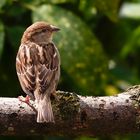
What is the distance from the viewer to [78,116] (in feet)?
13.4

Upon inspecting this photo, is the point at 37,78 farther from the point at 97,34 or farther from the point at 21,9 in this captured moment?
the point at 97,34

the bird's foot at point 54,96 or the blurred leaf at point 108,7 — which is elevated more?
the blurred leaf at point 108,7

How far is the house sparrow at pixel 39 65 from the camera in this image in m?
4.58

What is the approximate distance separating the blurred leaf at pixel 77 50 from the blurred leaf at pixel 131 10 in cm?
109

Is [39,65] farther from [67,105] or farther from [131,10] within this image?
[131,10]

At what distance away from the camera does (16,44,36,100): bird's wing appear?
4.82m

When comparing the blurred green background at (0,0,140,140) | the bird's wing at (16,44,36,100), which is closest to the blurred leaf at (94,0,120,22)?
the blurred green background at (0,0,140,140)

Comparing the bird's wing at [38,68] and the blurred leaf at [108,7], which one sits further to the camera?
the blurred leaf at [108,7]

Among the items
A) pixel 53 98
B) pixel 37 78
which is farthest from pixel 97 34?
pixel 53 98

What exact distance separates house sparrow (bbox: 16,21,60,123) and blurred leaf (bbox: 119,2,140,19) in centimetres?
108

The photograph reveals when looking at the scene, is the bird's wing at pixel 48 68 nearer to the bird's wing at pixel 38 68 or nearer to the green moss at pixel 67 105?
the bird's wing at pixel 38 68

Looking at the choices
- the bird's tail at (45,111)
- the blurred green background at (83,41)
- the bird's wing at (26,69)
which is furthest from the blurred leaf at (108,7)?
the bird's tail at (45,111)

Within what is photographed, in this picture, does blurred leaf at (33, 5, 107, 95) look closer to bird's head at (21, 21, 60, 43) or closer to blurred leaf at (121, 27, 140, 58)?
bird's head at (21, 21, 60, 43)

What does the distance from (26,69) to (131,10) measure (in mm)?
1886
